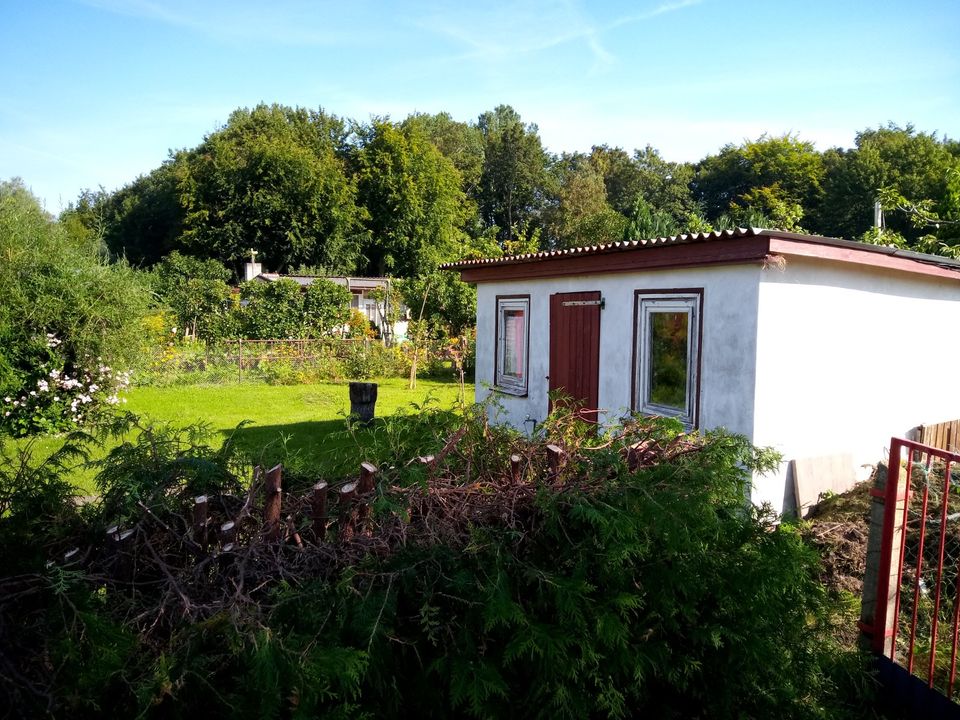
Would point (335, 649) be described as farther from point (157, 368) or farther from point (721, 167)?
point (721, 167)

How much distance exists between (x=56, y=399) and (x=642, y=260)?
9571 millimetres

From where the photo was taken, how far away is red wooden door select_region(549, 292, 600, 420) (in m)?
8.52

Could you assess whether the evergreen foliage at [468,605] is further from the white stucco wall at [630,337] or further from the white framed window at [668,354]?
the white framed window at [668,354]

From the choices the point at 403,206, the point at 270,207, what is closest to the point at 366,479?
the point at 270,207

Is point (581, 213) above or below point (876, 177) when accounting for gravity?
below

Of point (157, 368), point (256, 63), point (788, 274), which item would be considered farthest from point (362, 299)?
point (788, 274)

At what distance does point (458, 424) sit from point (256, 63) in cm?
1224

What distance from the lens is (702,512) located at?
2.93 m

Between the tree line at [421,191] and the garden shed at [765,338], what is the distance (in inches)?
925

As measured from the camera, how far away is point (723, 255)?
21.5ft

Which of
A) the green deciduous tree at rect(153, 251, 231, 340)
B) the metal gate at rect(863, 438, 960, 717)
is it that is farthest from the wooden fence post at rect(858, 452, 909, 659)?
the green deciduous tree at rect(153, 251, 231, 340)

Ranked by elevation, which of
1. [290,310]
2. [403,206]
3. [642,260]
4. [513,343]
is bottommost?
[513,343]

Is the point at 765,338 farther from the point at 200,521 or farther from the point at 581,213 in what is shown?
the point at 581,213

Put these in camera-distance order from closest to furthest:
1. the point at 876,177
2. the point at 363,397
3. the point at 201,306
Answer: the point at 363,397 < the point at 201,306 < the point at 876,177
